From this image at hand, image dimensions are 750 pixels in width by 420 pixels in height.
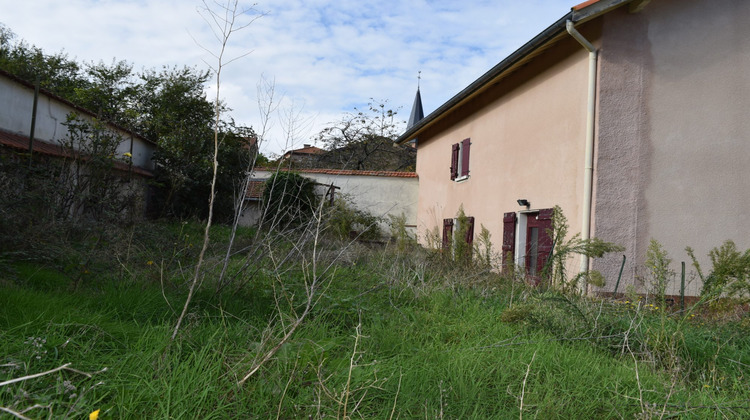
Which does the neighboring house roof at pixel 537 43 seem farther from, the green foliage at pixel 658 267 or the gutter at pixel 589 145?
the green foliage at pixel 658 267

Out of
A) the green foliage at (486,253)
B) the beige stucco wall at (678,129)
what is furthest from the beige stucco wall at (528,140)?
the green foliage at (486,253)

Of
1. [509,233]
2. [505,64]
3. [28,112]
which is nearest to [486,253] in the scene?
[509,233]

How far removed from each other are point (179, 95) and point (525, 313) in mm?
20462

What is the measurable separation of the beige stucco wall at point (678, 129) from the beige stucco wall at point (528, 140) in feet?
1.67

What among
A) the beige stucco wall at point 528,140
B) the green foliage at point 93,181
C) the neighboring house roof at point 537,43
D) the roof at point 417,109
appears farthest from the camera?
the roof at point 417,109

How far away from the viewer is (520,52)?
8906 mm

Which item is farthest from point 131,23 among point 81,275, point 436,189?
point 436,189

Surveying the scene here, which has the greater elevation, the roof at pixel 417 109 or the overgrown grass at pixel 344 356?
the roof at pixel 417 109

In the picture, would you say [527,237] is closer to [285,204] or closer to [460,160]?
[460,160]

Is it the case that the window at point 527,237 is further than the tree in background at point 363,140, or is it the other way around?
the tree in background at point 363,140

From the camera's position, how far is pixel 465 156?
13.4 meters

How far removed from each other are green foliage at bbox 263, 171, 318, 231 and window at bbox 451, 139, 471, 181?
360 cm

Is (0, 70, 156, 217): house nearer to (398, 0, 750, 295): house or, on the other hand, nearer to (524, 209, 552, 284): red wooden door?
(524, 209, 552, 284): red wooden door

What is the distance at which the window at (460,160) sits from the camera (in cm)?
1334
